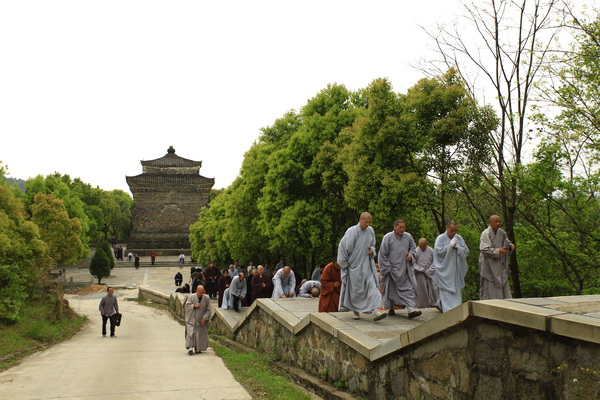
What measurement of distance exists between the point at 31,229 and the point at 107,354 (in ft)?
29.1

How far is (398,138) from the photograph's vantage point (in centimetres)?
1650

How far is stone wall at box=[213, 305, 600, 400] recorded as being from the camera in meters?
3.95

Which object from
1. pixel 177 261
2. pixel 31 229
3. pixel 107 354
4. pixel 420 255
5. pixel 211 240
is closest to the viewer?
pixel 420 255

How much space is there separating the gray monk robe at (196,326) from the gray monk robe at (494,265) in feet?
20.7

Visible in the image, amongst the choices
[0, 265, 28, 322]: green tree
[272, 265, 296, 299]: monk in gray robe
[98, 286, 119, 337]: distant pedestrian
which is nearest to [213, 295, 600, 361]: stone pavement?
[272, 265, 296, 299]: monk in gray robe

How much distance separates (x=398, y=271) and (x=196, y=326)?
555 cm

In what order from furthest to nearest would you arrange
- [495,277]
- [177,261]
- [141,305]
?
[177,261]
[141,305]
[495,277]

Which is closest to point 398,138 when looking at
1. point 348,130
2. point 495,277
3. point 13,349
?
point 348,130

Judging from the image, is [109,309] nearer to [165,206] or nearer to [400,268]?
[400,268]

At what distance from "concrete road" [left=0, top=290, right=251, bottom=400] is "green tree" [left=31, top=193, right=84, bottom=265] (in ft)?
91.3

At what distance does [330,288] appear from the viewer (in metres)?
9.54

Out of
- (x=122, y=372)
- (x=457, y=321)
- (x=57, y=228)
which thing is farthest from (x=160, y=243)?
(x=457, y=321)

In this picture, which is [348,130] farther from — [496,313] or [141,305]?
[141,305]

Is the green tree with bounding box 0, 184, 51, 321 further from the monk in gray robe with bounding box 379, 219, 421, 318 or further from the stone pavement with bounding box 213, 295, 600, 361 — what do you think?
the monk in gray robe with bounding box 379, 219, 421, 318
